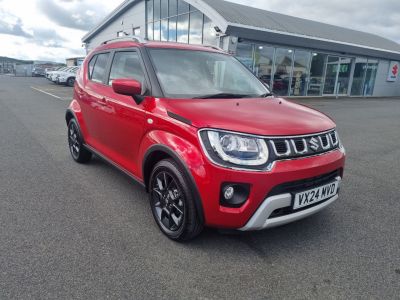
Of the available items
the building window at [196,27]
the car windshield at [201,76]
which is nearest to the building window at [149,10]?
the building window at [196,27]

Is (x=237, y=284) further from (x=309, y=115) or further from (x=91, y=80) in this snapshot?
(x=91, y=80)

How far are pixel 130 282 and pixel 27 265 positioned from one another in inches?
34.0

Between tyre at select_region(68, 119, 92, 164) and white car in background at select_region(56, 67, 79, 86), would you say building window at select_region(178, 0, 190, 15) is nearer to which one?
white car in background at select_region(56, 67, 79, 86)

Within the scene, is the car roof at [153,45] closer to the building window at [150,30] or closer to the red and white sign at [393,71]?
the building window at [150,30]

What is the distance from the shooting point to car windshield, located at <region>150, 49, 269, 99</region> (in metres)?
3.06

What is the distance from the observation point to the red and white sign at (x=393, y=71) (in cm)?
2614

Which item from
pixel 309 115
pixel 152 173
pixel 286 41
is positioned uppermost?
pixel 286 41

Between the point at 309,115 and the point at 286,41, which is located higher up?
the point at 286,41

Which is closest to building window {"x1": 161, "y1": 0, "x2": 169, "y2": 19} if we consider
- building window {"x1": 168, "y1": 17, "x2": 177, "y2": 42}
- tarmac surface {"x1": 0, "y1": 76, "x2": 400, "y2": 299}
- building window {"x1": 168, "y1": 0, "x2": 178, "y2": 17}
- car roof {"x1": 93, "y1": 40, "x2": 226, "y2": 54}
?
building window {"x1": 168, "y1": 0, "x2": 178, "y2": 17}

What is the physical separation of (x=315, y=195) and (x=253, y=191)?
0.67 meters

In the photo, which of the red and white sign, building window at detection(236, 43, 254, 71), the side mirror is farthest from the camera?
the red and white sign

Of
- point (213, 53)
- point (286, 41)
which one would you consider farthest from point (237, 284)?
point (286, 41)

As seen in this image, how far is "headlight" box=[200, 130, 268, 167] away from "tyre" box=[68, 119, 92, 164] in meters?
2.99

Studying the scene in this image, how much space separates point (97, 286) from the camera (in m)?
2.22
